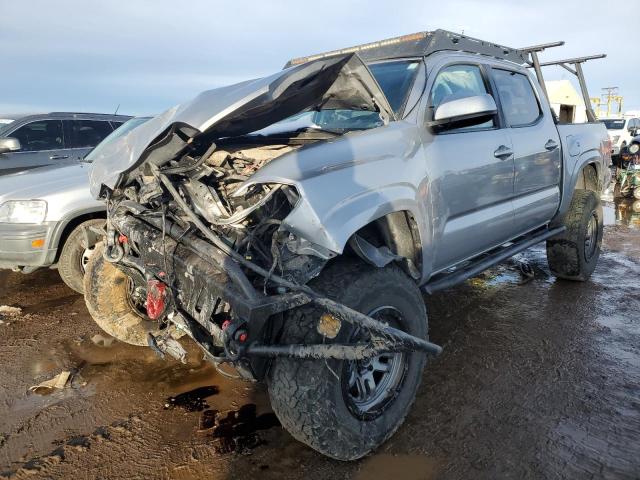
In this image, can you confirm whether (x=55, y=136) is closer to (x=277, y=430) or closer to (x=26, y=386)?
(x=26, y=386)

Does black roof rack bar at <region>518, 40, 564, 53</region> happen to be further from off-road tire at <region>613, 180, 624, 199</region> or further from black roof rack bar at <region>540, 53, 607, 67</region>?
off-road tire at <region>613, 180, 624, 199</region>

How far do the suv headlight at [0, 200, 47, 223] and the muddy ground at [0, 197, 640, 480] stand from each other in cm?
92

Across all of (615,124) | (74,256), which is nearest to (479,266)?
(74,256)

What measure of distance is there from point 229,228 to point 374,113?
1.27 m

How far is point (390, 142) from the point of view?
8.39 feet

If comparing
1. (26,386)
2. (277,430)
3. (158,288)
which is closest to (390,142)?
(158,288)

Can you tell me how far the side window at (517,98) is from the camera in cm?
377

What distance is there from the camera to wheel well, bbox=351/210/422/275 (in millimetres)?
2633

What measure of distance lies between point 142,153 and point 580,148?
415cm

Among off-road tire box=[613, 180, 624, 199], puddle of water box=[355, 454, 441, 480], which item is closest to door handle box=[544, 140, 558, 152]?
puddle of water box=[355, 454, 441, 480]

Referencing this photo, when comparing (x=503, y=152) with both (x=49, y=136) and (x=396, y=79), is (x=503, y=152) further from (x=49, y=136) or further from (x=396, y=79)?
(x=49, y=136)

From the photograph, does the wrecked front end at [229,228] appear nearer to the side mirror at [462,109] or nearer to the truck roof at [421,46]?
the side mirror at [462,109]

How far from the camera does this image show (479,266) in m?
3.44

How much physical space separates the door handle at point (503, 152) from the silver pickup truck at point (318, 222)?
2 centimetres
